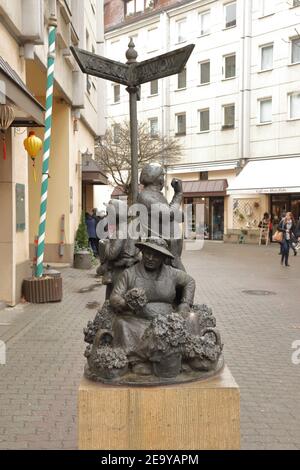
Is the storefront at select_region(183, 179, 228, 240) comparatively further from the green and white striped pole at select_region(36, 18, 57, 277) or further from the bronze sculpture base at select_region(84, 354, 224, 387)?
the bronze sculpture base at select_region(84, 354, 224, 387)

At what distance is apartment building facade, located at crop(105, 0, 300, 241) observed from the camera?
26.7m

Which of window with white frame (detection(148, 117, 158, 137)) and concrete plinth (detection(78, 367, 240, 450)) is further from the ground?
window with white frame (detection(148, 117, 158, 137))

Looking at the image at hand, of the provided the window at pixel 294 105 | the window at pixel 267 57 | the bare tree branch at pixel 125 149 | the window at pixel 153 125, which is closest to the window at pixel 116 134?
the bare tree branch at pixel 125 149

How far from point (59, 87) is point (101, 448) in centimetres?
1210

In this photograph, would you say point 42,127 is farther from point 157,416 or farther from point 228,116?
point 228,116

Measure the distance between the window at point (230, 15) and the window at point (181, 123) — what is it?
568 cm

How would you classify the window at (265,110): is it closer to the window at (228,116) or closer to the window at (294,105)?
the window at (294,105)

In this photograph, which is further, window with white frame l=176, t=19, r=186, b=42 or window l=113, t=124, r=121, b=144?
window with white frame l=176, t=19, r=186, b=42

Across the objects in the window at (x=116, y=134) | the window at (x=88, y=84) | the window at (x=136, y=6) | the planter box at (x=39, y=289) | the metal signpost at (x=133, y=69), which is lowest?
the planter box at (x=39, y=289)

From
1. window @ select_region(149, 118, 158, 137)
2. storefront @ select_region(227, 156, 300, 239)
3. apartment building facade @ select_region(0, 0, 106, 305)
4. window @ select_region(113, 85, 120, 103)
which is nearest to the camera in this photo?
apartment building facade @ select_region(0, 0, 106, 305)

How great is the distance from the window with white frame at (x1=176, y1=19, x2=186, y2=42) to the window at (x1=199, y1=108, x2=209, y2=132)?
4788 mm

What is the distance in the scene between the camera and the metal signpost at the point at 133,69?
4.55m

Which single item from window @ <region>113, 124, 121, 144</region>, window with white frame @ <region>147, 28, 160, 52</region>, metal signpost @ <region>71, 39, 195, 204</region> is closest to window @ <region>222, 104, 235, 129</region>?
window @ <region>113, 124, 121, 144</region>

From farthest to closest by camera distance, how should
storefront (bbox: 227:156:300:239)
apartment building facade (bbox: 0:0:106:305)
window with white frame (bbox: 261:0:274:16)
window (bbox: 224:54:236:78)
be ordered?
window (bbox: 224:54:236:78) < window with white frame (bbox: 261:0:274:16) < storefront (bbox: 227:156:300:239) < apartment building facade (bbox: 0:0:106:305)
